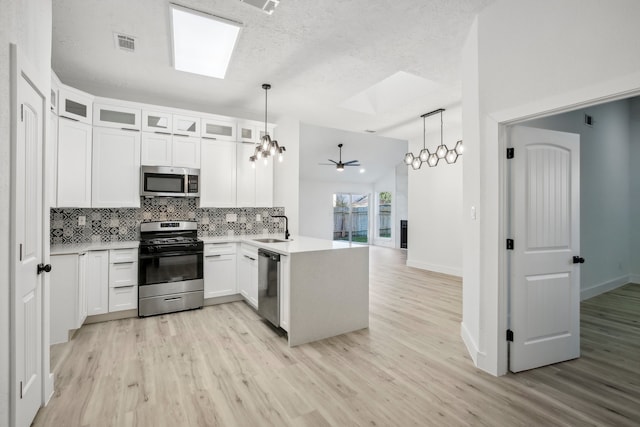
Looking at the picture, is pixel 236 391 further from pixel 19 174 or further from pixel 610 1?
pixel 610 1

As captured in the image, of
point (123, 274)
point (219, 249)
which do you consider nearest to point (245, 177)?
point (219, 249)

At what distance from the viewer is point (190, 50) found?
3506mm

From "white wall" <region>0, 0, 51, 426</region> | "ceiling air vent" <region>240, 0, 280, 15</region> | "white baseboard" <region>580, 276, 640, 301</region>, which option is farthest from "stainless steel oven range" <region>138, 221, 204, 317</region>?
"white baseboard" <region>580, 276, 640, 301</region>

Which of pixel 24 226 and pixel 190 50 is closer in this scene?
pixel 24 226

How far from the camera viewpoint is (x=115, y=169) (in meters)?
4.02

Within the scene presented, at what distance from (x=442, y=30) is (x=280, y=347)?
343 cm

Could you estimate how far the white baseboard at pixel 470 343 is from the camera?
275 cm

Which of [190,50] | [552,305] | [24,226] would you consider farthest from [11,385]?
[552,305]

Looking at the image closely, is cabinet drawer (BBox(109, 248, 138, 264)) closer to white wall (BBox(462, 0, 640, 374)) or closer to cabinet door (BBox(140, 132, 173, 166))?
cabinet door (BBox(140, 132, 173, 166))

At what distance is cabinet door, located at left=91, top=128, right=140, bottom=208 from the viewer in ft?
12.8

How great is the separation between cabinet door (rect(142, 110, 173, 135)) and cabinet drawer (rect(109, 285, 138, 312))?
6.81ft

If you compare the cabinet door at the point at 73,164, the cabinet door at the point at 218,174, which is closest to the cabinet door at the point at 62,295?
the cabinet door at the point at 73,164

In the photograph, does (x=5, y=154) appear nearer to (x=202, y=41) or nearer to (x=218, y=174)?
(x=202, y=41)

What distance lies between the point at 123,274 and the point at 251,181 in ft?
7.05
